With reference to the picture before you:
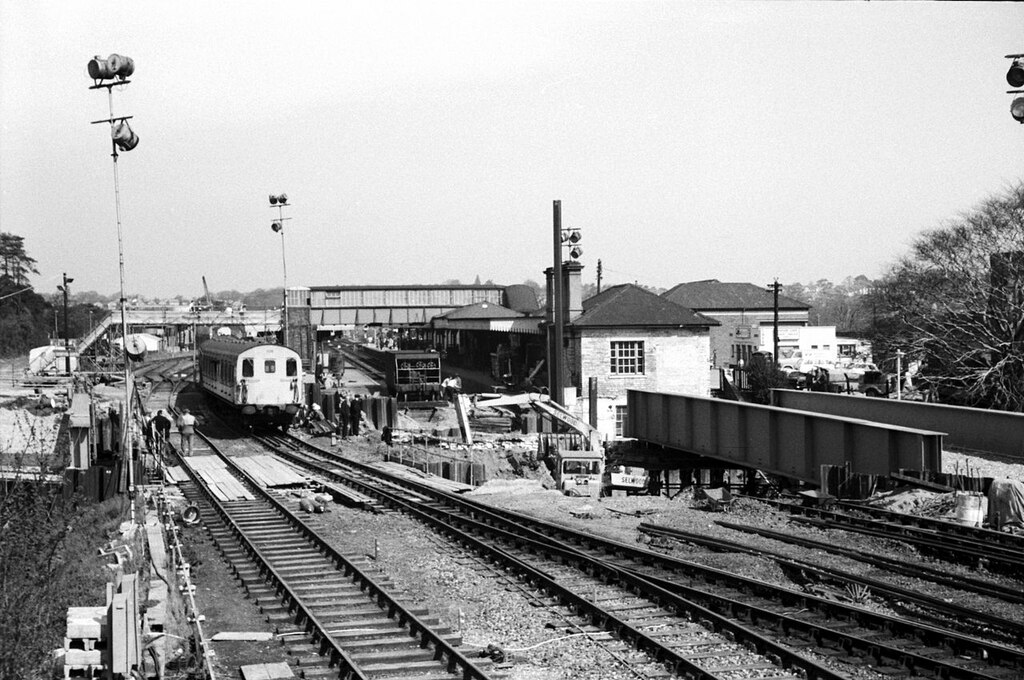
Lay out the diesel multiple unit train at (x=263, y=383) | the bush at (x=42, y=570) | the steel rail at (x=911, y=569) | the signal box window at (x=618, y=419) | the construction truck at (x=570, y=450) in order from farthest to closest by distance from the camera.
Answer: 1. the signal box window at (x=618, y=419)
2. the diesel multiple unit train at (x=263, y=383)
3. the construction truck at (x=570, y=450)
4. the steel rail at (x=911, y=569)
5. the bush at (x=42, y=570)

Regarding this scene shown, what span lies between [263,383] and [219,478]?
8601 millimetres

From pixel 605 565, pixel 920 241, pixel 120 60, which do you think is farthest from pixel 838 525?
pixel 920 241

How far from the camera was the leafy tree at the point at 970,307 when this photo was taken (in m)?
33.1

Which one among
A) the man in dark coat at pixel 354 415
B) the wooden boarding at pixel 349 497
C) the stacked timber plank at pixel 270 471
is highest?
the man in dark coat at pixel 354 415

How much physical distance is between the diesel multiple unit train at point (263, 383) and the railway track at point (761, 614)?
17510 millimetres

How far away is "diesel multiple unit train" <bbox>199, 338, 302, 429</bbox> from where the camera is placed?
3241 centimetres

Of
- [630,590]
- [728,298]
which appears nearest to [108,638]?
[630,590]

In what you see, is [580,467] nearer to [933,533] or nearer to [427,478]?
[427,478]

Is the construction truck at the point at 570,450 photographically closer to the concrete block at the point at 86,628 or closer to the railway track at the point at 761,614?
the railway track at the point at 761,614

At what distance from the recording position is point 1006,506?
16500mm

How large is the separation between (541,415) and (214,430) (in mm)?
11829

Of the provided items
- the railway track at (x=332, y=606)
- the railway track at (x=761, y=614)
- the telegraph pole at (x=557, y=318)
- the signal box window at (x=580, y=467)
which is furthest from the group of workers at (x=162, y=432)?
the railway track at (x=761, y=614)

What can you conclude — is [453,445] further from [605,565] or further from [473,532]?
[605,565]

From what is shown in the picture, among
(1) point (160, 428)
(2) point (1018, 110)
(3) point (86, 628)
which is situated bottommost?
(3) point (86, 628)
